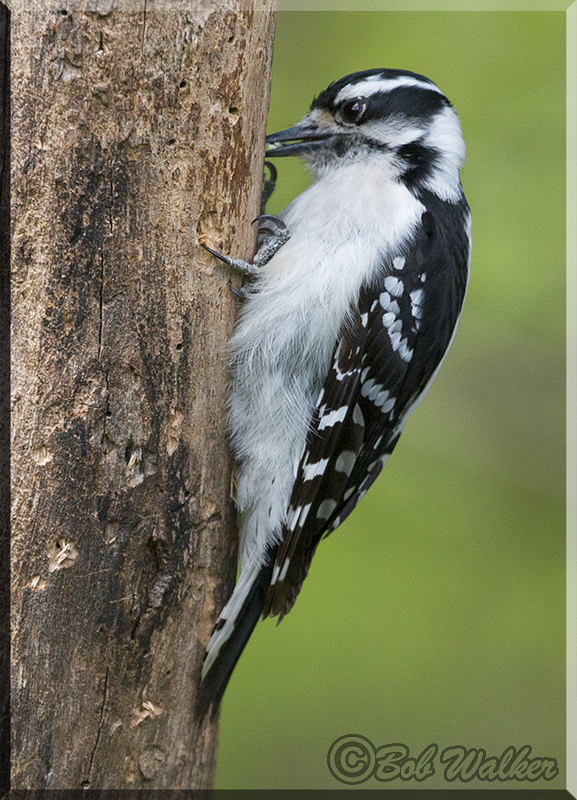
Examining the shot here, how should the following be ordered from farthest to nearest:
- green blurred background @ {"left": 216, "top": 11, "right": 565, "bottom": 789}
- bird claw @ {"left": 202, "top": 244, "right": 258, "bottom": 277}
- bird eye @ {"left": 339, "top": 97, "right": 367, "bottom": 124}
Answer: green blurred background @ {"left": 216, "top": 11, "right": 565, "bottom": 789}, bird eye @ {"left": 339, "top": 97, "right": 367, "bottom": 124}, bird claw @ {"left": 202, "top": 244, "right": 258, "bottom": 277}

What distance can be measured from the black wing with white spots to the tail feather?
6 cm

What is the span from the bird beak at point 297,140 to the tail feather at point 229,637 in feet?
4.58

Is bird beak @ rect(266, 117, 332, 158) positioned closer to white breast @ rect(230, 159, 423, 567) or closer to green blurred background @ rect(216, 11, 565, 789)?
white breast @ rect(230, 159, 423, 567)

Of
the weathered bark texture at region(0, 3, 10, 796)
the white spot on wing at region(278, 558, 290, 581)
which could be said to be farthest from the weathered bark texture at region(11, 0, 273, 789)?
the white spot on wing at region(278, 558, 290, 581)

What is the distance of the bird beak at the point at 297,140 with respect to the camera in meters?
2.40

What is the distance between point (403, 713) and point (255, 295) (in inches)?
103

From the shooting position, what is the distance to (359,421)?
7.09 feet

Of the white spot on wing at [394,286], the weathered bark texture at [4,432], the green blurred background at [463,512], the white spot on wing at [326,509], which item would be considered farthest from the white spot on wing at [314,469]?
the green blurred background at [463,512]

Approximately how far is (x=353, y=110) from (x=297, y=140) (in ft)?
0.70

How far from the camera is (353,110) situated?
2350 millimetres

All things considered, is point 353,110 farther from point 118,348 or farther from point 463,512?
point 463,512

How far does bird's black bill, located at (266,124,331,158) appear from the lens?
2402 mm

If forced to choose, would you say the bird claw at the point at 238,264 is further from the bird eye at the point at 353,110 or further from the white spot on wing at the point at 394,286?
the bird eye at the point at 353,110

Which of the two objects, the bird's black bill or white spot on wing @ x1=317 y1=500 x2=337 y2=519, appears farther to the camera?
the bird's black bill
